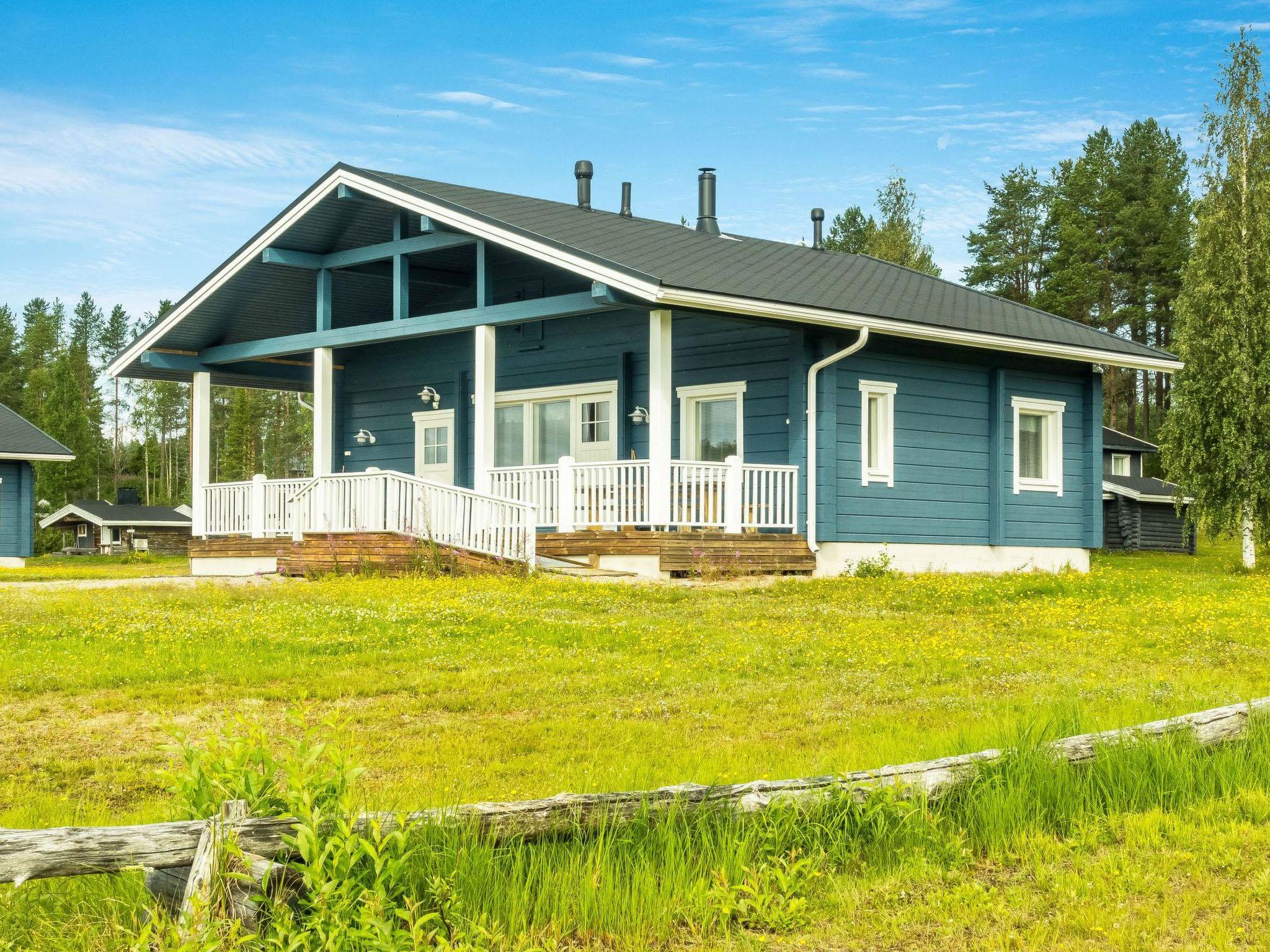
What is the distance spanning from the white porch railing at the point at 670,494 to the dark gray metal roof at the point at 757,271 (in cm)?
221

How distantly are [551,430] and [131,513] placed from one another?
33822 millimetres

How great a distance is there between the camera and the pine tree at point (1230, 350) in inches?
990

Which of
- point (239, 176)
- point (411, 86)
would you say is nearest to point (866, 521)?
point (411, 86)

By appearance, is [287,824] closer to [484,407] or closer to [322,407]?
[484,407]

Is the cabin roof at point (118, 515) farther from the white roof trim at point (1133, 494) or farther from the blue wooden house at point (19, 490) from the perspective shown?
the white roof trim at point (1133, 494)

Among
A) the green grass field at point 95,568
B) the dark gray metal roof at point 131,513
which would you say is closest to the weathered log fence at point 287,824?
the green grass field at point 95,568

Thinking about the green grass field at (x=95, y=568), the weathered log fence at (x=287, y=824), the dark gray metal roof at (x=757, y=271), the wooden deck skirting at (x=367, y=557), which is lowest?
the green grass field at (x=95, y=568)

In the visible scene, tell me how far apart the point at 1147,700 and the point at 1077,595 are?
24.9ft

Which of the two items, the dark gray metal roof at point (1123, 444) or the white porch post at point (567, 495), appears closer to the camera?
the white porch post at point (567, 495)

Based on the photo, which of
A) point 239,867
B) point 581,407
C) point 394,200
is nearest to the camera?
point 239,867

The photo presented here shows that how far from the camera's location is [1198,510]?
1019 inches

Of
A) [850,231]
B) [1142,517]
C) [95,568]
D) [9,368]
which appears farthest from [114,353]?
[1142,517]

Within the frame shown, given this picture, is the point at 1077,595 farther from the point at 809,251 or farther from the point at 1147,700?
the point at 809,251

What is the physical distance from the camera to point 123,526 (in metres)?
49.8
